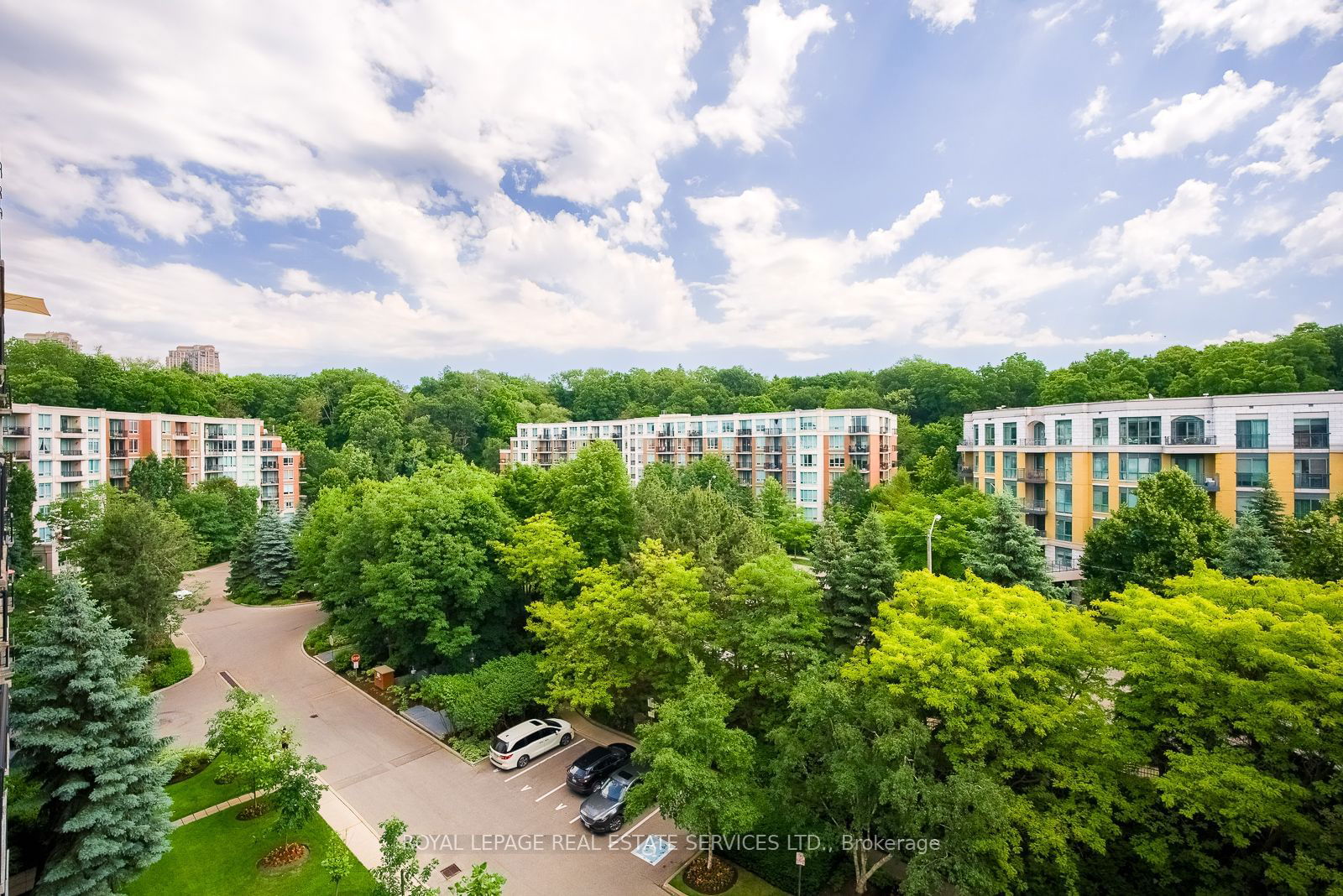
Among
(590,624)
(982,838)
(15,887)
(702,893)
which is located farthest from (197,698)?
(982,838)

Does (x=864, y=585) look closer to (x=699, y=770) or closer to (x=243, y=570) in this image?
(x=699, y=770)

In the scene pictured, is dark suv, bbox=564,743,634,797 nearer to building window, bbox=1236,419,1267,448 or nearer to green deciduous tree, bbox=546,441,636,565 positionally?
green deciduous tree, bbox=546,441,636,565

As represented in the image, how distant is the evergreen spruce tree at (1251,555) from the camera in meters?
20.9

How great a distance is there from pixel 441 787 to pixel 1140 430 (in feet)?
120

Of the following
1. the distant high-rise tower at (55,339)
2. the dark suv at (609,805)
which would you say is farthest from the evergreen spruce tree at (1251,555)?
the distant high-rise tower at (55,339)

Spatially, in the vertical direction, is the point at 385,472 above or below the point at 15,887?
above

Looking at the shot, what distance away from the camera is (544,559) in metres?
23.6

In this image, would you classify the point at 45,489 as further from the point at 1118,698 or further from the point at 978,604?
the point at 1118,698

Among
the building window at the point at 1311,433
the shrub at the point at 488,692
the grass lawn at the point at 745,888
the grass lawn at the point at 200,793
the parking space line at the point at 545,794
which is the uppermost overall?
the building window at the point at 1311,433

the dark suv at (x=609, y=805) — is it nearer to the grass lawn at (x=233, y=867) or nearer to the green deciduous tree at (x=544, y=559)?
the grass lawn at (x=233, y=867)

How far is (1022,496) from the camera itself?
125 feet

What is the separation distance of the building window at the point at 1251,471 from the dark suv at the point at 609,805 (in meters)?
32.2

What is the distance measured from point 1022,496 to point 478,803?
34.9m

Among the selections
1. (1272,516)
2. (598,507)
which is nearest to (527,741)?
(598,507)
